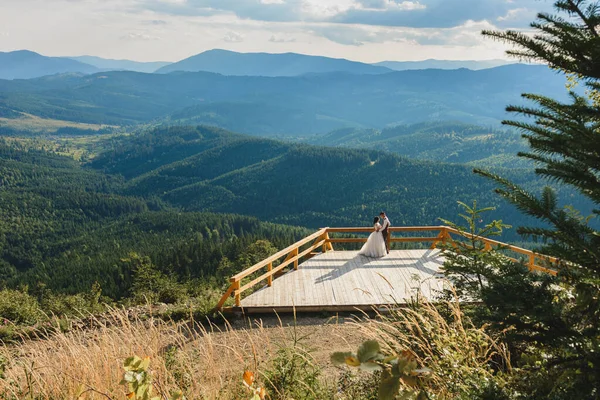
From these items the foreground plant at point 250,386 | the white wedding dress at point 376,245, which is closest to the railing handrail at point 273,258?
the white wedding dress at point 376,245

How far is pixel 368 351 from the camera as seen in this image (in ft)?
3.82

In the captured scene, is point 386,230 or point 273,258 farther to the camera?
point 386,230

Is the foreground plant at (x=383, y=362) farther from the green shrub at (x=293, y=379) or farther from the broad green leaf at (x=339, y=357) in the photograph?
the green shrub at (x=293, y=379)

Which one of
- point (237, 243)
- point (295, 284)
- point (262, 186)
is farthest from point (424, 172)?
point (295, 284)

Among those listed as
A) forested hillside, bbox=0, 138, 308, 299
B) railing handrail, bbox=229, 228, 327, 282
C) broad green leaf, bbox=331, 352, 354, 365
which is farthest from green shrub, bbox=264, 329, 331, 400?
forested hillside, bbox=0, 138, 308, 299

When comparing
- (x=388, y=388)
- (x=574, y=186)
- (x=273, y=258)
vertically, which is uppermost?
(x=574, y=186)

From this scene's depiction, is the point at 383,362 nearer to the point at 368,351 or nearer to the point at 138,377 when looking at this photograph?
the point at 368,351

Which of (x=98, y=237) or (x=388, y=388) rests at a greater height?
(x=388, y=388)

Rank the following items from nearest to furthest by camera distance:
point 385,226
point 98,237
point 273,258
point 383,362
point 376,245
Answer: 1. point 383,362
2. point 273,258
3. point 385,226
4. point 376,245
5. point 98,237

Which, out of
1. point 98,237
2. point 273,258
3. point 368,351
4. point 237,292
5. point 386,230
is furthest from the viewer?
point 98,237

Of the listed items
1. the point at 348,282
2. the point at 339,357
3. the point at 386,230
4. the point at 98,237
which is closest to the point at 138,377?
the point at 339,357

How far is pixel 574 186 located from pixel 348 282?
8455 millimetres

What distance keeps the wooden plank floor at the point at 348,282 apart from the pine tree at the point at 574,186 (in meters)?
5.48

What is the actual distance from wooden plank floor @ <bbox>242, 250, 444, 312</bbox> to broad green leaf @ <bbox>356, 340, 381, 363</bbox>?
7019 millimetres
